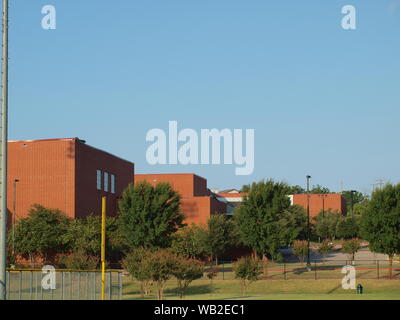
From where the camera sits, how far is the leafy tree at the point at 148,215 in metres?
76.0

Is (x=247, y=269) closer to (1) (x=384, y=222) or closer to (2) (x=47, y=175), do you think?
(1) (x=384, y=222)

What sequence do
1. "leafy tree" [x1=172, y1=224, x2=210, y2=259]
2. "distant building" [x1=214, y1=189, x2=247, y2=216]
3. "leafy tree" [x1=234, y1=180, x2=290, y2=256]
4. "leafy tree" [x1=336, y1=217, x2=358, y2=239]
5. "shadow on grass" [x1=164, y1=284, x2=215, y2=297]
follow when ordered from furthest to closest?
"leafy tree" [x1=336, y1=217, x2=358, y2=239], "distant building" [x1=214, y1=189, x2=247, y2=216], "leafy tree" [x1=172, y1=224, x2=210, y2=259], "leafy tree" [x1=234, y1=180, x2=290, y2=256], "shadow on grass" [x1=164, y1=284, x2=215, y2=297]

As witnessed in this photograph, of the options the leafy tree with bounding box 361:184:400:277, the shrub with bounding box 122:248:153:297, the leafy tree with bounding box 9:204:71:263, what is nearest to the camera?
the shrub with bounding box 122:248:153:297

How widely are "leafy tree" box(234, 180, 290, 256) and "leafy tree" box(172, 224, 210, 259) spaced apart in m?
6.73

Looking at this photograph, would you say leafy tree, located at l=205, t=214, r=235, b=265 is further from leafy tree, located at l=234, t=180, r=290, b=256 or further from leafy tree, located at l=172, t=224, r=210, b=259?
leafy tree, located at l=234, t=180, r=290, b=256

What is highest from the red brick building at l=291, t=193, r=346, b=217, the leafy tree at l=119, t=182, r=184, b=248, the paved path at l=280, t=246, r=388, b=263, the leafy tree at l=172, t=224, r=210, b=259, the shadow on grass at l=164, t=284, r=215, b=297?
the red brick building at l=291, t=193, r=346, b=217

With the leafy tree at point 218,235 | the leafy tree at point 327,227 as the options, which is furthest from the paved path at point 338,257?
the leafy tree at point 327,227

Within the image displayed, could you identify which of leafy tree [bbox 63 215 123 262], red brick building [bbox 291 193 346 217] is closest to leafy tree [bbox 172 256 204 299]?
leafy tree [bbox 63 215 123 262]

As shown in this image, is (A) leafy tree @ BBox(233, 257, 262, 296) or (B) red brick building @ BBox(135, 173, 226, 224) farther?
(B) red brick building @ BBox(135, 173, 226, 224)

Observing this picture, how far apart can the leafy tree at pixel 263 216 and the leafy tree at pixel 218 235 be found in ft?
25.2

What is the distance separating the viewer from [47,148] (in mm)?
76812

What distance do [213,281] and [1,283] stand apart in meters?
44.1

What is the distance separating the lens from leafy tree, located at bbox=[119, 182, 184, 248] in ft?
249

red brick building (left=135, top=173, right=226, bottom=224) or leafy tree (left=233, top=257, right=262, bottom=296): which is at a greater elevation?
red brick building (left=135, top=173, right=226, bottom=224)
